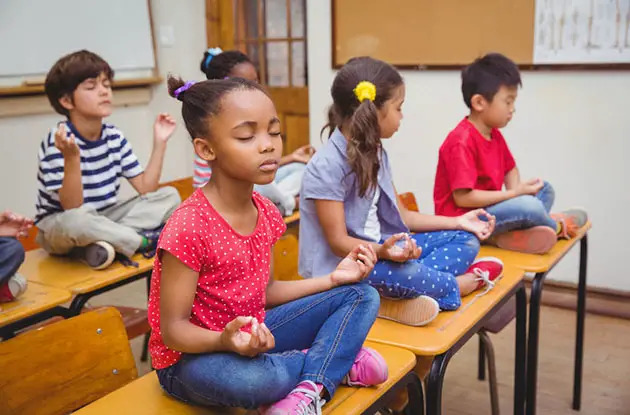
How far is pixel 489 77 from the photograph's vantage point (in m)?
2.35

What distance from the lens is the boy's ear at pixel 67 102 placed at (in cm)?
248

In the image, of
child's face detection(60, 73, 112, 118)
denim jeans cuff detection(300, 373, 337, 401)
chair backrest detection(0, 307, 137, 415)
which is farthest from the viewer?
child's face detection(60, 73, 112, 118)

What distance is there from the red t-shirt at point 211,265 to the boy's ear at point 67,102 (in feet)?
4.53

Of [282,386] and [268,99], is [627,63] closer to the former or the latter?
[268,99]

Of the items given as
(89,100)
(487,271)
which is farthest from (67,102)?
(487,271)

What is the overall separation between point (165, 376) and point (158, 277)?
0.62 feet

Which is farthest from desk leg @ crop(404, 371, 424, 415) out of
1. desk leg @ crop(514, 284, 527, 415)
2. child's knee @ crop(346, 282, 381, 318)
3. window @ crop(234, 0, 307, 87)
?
window @ crop(234, 0, 307, 87)

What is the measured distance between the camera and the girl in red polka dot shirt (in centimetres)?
118

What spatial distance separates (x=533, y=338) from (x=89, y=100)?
168 centimetres

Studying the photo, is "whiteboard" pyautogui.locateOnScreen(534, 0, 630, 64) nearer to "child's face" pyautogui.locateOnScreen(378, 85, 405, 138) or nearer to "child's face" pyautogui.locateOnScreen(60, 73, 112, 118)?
"child's face" pyautogui.locateOnScreen(378, 85, 405, 138)

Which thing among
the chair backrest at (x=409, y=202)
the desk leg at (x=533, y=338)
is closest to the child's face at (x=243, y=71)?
the chair backrest at (x=409, y=202)

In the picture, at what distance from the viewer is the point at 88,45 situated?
4539mm

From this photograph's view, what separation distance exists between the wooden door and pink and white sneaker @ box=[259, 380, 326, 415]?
10.8 feet

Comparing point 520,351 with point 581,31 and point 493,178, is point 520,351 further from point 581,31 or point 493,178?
point 581,31
